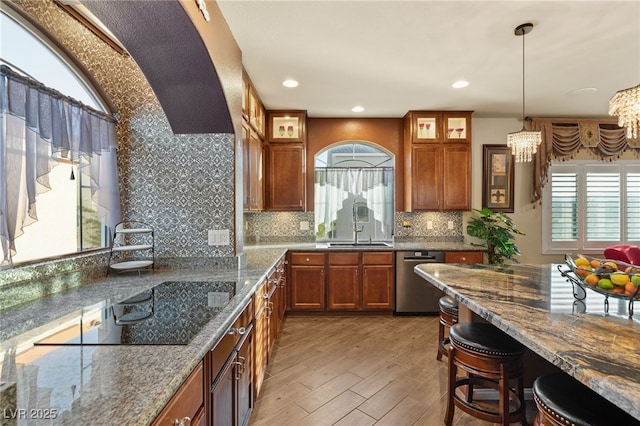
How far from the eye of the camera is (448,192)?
4.13 m

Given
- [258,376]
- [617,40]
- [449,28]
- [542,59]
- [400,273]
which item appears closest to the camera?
[258,376]

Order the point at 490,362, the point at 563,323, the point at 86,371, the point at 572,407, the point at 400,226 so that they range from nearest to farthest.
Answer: the point at 86,371 → the point at 572,407 → the point at 563,323 → the point at 490,362 → the point at 400,226

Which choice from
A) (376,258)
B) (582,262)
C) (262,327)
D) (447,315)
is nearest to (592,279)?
(582,262)

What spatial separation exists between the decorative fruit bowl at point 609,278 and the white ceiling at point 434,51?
1.68 metres

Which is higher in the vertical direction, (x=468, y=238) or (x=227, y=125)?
(x=227, y=125)

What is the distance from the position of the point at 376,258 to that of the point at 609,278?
8.42 ft

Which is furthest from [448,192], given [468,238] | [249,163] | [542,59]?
[249,163]

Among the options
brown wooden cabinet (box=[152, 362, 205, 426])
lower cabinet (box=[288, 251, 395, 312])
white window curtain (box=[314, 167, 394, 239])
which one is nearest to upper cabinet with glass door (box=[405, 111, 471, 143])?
white window curtain (box=[314, 167, 394, 239])

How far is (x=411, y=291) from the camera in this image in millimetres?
3852

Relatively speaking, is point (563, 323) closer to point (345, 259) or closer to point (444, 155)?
point (345, 259)

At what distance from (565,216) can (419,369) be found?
11.6ft

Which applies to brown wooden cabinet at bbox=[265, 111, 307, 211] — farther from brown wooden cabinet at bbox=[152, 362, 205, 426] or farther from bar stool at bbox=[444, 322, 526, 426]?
brown wooden cabinet at bbox=[152, 362, 205, 426]

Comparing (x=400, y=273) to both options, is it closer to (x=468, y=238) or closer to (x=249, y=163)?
(x=468, y=238)

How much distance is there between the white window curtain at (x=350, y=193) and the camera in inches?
180
